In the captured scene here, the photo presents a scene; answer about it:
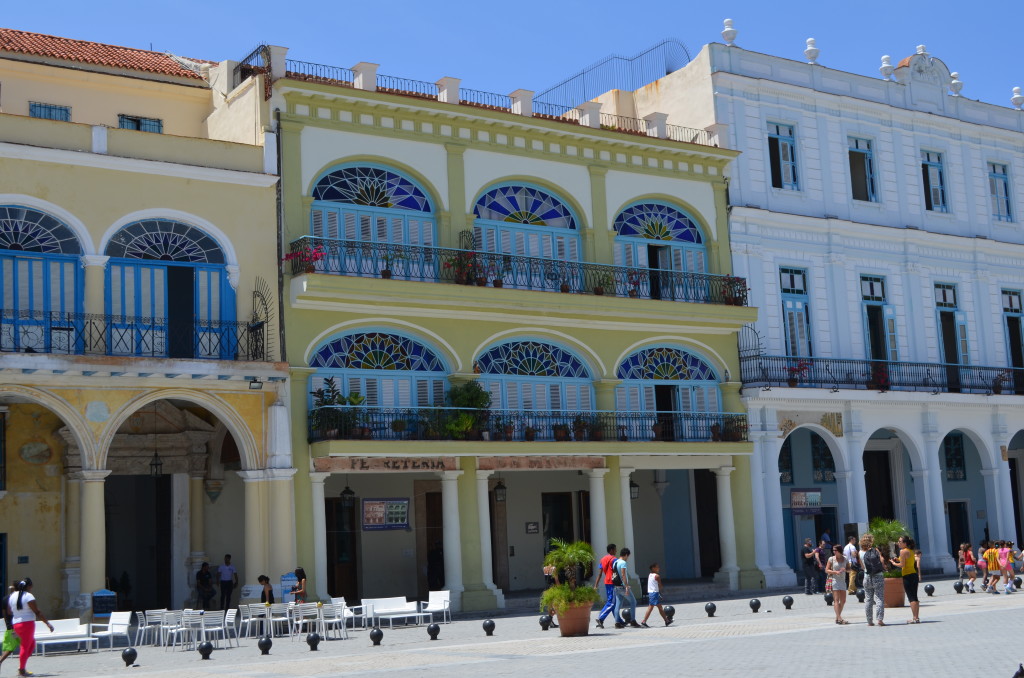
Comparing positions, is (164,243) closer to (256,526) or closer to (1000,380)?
(256,526)

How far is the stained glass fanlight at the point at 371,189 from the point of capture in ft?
84.1

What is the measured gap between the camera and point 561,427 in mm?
26891

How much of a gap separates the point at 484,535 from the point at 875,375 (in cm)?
1141

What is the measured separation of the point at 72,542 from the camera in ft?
80.6

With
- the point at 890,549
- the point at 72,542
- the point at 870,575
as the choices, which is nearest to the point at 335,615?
the point at 72,542

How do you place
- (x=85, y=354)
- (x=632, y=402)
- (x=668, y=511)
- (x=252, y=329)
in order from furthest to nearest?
(x=668, y=511) → (x=632, y=402) → (x=252, y=329) → (x=85, y=354)

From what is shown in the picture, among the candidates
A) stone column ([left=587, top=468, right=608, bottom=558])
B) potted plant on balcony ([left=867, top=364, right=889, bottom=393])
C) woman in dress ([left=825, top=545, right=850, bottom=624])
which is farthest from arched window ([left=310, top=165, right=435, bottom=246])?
potted plant on balcony ([left=867, top=364, right=889, bottom=393])

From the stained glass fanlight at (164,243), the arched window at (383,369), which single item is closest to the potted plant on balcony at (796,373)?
the arched window at (383,369)

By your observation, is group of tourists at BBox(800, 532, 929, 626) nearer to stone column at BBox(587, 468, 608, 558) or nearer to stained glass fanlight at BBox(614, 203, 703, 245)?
stone column at BBox(587, 468, 608, 558)

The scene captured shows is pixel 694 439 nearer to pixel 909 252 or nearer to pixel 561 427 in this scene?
pixel 561 427

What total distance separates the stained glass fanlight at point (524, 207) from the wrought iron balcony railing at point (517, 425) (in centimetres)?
424

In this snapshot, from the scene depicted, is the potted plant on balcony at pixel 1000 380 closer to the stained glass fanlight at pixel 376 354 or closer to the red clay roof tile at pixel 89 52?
the stained glass fanlight at pixel 376 354

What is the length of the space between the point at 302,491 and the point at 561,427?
18.4 ft

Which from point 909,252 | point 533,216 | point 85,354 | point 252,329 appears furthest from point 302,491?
point 909,252
